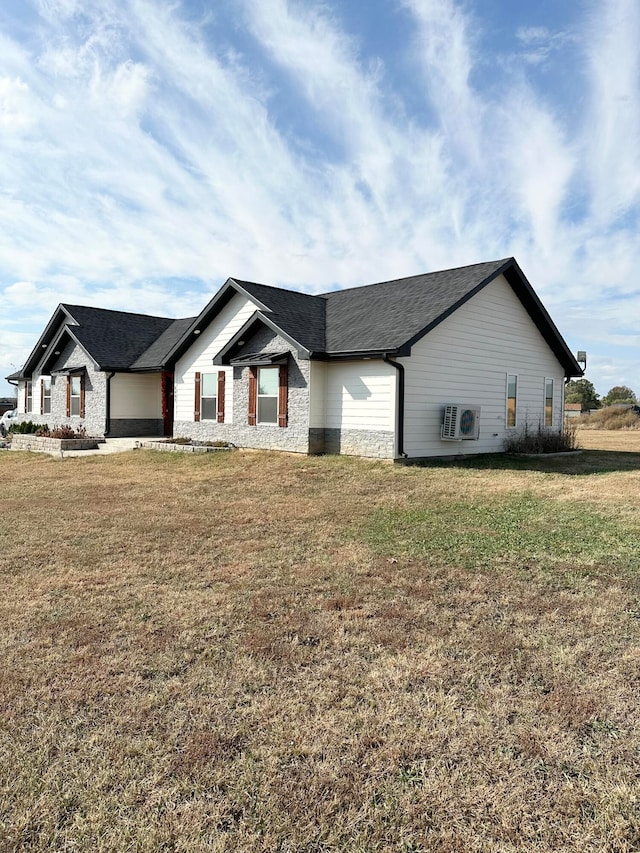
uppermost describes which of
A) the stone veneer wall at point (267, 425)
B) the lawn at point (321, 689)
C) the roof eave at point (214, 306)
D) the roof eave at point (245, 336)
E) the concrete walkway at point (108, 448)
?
the roof eave at point (214, 306)

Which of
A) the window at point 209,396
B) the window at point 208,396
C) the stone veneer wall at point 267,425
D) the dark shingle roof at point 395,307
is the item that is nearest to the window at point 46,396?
the stone veneer wall at point 267,425

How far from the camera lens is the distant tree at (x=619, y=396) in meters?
66.5


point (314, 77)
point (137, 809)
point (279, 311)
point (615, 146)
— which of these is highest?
point (314, 77)

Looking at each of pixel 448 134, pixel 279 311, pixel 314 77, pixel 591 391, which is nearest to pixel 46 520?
pixel 279 311

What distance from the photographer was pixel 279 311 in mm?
15242

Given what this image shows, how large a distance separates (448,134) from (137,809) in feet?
46.3

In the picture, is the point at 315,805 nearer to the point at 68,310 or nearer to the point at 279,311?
the point at 279,311

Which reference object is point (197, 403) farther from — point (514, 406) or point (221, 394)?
point (514, 406)

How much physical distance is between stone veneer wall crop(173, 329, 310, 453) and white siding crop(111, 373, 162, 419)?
4.21m

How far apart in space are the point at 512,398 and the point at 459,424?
3.46 m

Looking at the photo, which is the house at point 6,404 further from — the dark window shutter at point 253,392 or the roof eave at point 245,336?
the dark window shutter at point 253,392

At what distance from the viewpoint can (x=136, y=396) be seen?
20828mm

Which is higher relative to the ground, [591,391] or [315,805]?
[591,391]

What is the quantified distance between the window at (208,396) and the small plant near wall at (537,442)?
8829mm
